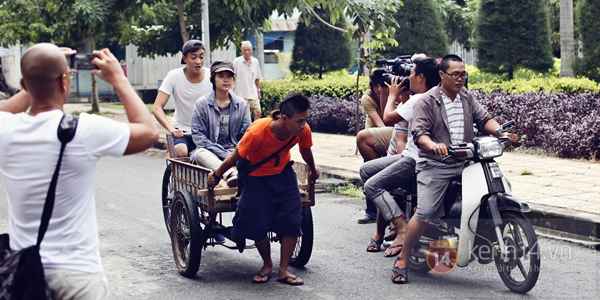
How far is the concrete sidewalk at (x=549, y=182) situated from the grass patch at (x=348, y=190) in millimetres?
201

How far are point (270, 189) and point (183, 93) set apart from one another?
2106 millimetres

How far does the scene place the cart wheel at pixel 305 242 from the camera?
6.04 metres

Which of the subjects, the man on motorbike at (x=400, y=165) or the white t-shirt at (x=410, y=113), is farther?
the man on motorbike at (x=400, y=165)

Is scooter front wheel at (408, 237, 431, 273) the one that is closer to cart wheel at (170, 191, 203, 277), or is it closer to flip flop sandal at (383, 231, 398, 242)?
flip flop sandal at (383, 231, 398, 242)

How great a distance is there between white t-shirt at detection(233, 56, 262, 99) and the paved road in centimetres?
528

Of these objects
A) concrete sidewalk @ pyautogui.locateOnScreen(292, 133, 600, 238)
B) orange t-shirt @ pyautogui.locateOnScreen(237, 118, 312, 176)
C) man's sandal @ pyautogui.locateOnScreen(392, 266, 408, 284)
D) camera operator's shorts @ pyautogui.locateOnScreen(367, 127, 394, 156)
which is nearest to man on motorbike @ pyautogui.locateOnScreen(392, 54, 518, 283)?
man's sandal @ pyautogui.locateOnScreen(392, 266, 408, 284)

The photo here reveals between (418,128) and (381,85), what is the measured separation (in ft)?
6.31

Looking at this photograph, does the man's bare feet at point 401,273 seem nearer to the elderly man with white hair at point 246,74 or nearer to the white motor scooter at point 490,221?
the white motor scooter at point 490,221

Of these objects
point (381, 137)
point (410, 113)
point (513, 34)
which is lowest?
point (381, 137)

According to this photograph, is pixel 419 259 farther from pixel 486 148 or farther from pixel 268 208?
pixel 268 208

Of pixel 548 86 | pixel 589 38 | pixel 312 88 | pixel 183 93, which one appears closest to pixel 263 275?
pixel 183 93

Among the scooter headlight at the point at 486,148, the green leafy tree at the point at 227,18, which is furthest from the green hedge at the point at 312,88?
the scooter headlight at the point at 486,148

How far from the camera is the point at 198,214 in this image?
5926 millimetres

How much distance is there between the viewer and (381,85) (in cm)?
742
